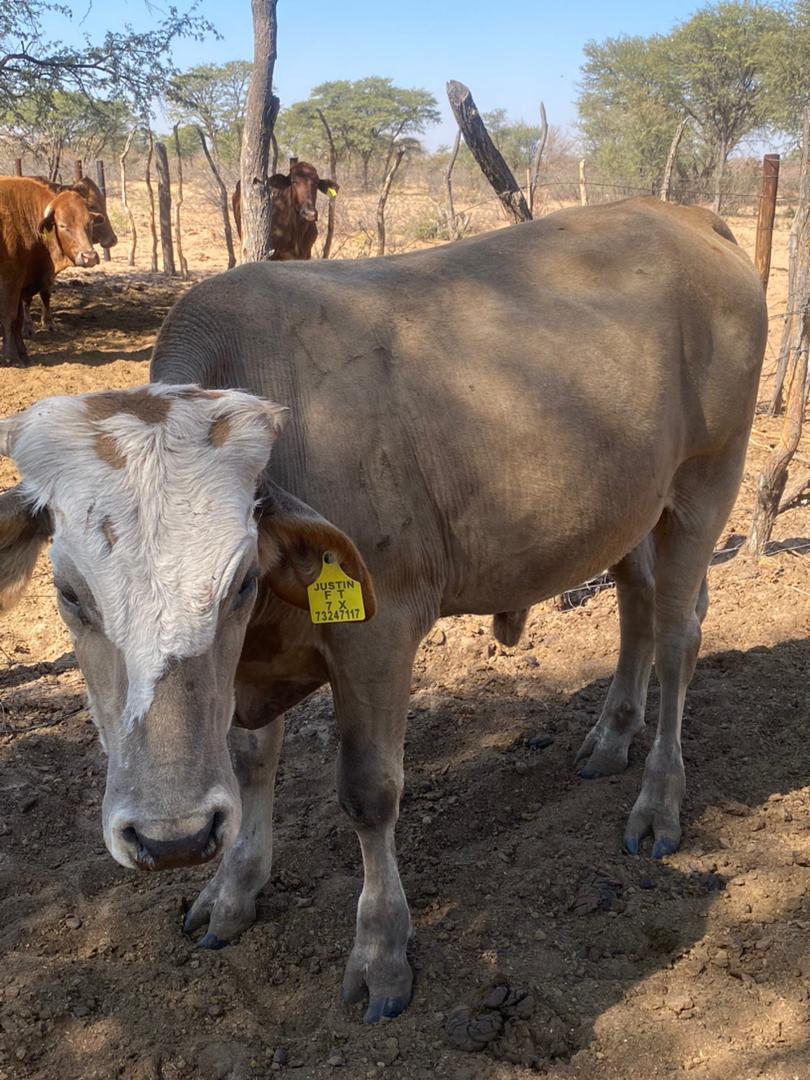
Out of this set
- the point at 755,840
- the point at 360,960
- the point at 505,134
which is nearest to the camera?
the point at 360,960

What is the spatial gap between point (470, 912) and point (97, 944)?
48.0 inches

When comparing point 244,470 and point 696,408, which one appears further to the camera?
point 696,408

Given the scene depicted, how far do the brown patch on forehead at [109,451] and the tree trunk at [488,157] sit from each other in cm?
438

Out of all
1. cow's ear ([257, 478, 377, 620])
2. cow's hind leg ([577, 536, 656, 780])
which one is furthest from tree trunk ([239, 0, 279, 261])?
cow's ear ([257, 478, 377, 620])

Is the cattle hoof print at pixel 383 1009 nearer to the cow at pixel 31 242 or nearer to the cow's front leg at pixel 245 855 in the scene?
the cow's front leg at pixel 245 855

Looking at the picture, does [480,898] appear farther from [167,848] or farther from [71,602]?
[71,602]

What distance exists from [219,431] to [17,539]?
21.3 inches

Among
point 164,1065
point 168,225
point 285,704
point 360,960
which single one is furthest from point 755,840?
point 168,225

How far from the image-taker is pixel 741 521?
6766 millimetres

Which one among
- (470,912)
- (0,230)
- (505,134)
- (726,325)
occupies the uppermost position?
(505,134)

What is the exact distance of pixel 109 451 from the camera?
7.22 feet

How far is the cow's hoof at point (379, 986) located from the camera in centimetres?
297

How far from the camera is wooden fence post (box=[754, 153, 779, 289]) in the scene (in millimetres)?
8359

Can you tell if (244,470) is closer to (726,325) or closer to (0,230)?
(726,325)
